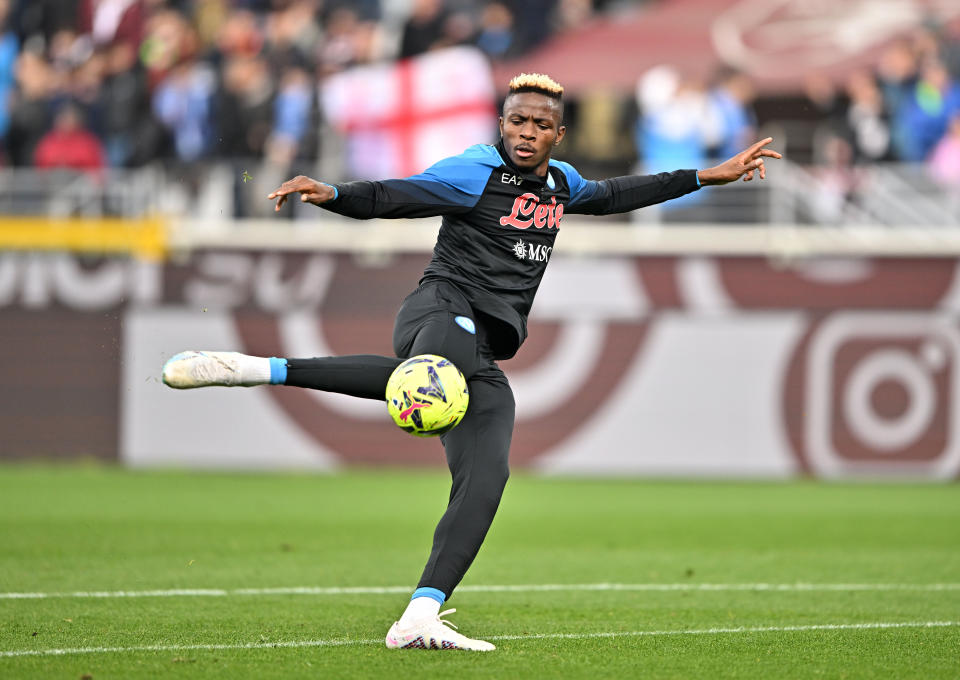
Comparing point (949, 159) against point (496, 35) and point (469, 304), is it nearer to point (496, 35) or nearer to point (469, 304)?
point (496, 35)

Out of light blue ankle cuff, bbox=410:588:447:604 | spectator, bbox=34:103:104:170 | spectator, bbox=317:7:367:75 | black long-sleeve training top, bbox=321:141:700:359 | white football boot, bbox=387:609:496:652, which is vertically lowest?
white football boot, bbox=387:609:496:652

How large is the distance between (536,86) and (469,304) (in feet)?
3.25

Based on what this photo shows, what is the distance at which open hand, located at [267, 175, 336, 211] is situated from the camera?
5535 mm

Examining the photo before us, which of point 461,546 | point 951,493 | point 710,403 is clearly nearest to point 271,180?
point 710,403

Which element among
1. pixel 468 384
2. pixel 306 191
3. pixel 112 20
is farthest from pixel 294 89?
pixel 306 191

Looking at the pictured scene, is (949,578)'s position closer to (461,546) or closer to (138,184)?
(461,546)

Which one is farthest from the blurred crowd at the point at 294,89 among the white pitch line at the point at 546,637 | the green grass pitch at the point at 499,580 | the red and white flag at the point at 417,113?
the white pitch line at the point at 546,637

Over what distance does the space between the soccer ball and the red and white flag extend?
10.8 metres

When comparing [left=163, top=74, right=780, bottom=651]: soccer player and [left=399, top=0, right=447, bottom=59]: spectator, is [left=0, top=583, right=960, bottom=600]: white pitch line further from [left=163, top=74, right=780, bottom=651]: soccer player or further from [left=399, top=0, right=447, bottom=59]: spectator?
[left=399, top=0, right=447, bottom=59]: spectator

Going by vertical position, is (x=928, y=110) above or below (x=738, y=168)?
above

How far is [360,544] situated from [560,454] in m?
6.37

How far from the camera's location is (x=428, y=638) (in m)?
6.01

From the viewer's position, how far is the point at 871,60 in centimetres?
1608

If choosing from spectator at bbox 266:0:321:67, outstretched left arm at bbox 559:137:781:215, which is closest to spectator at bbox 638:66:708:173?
spectator at bbox 266:0:321:67
